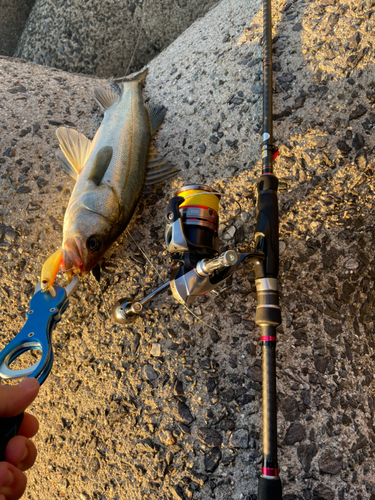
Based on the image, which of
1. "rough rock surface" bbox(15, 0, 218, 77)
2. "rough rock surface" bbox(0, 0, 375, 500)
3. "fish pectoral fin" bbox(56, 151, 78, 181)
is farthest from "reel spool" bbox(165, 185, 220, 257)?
"rough rock surface" bbox(15, 0, 218, 77)

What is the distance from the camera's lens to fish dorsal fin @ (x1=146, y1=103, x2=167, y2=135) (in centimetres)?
214

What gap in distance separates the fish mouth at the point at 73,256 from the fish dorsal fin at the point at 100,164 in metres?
0.34

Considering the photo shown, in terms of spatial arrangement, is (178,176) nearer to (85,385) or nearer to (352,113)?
(352,113)

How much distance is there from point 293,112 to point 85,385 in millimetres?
1773

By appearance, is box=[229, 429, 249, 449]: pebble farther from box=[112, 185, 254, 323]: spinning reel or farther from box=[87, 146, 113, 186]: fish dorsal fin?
box=[87, 146, 113, 186]: fish dorsal fin

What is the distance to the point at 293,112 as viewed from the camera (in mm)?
1944

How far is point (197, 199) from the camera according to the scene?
1.51m

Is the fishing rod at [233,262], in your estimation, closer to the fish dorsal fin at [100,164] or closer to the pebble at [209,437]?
the pebble at [209,437]

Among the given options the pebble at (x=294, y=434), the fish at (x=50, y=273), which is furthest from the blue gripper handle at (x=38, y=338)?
the pebble at (x=294, y=434)

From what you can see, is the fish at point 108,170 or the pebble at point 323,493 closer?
the pebble at point 323,493

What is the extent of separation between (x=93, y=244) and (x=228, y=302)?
0.70m

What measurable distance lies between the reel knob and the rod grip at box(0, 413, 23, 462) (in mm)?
728

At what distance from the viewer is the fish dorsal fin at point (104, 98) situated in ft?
7.18

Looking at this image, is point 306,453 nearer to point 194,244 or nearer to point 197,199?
point 194,244
